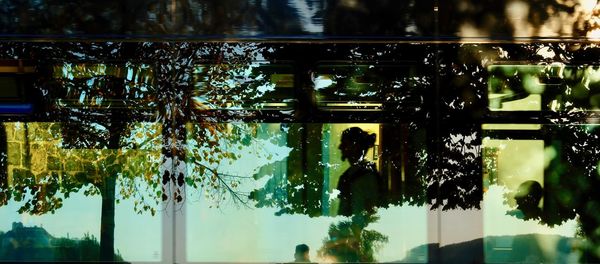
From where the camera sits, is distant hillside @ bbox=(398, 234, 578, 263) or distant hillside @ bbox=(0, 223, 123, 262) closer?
distant hillside @ bbox=(398, 234, 578, 263)

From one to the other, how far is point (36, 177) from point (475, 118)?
2.96 meters

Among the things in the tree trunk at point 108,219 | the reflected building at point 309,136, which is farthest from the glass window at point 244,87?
the tree trunk at point 108,219

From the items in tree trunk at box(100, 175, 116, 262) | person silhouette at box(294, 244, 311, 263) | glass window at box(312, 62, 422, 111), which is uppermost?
glass window at box(312, 62, 422, 111)

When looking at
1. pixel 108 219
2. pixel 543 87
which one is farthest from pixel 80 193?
pixel 543 87

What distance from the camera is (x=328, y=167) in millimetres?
4176

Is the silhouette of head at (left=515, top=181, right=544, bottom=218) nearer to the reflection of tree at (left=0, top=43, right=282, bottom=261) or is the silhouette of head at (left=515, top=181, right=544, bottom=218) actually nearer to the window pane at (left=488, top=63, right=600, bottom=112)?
the window pane at (left=488, top=63, right=600, bottom=112)

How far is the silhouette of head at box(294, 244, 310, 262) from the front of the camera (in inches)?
164

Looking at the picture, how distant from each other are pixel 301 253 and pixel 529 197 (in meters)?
1.57

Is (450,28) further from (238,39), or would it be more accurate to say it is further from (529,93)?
(238,39)

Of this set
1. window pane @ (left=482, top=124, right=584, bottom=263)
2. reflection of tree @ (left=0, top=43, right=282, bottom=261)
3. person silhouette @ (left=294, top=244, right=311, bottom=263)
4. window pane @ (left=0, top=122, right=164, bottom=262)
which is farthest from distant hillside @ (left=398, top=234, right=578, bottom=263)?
window pane @ (left=0, top=122, right=164, bottom=262)

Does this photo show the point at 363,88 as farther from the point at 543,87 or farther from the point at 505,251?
the point at 505,251

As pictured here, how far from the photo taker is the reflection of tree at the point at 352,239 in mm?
4156

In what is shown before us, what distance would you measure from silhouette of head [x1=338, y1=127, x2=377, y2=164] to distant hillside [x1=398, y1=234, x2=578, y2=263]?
74 centimetres

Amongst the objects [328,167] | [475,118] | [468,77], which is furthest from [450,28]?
[328,167]
